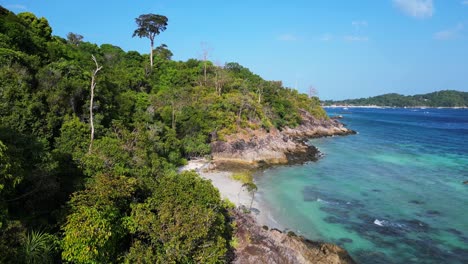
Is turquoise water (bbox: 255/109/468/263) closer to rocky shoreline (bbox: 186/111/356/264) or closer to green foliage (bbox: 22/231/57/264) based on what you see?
rocky shoreline (bbox: 186/111/356/264)

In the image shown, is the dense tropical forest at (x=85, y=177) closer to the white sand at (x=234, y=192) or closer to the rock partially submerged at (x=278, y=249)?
the rock partially submerged at (x=278, y=249)

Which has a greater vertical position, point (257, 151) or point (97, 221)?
point (97, 221)

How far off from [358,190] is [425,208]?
6813mm

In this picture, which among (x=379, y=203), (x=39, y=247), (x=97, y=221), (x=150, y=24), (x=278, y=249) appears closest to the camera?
(x=39, y=247)

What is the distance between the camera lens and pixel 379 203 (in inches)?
1248

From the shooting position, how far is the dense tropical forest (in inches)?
527

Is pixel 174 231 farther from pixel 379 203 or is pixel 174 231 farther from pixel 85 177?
pixel 379 203

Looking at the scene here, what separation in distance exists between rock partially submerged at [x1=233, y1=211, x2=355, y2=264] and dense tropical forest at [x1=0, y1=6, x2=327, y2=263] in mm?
1014

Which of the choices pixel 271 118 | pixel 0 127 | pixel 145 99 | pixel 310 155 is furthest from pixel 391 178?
pixel 0 127

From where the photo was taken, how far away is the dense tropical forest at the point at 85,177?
13.4 m

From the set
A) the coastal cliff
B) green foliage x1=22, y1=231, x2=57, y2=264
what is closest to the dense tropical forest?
green foliage x1=22, y1=231, x2=57, y2=264

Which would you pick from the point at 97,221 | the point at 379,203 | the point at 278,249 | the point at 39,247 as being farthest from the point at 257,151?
the point at 39,247

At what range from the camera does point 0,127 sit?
15742 mm

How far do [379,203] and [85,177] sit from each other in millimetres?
26952
